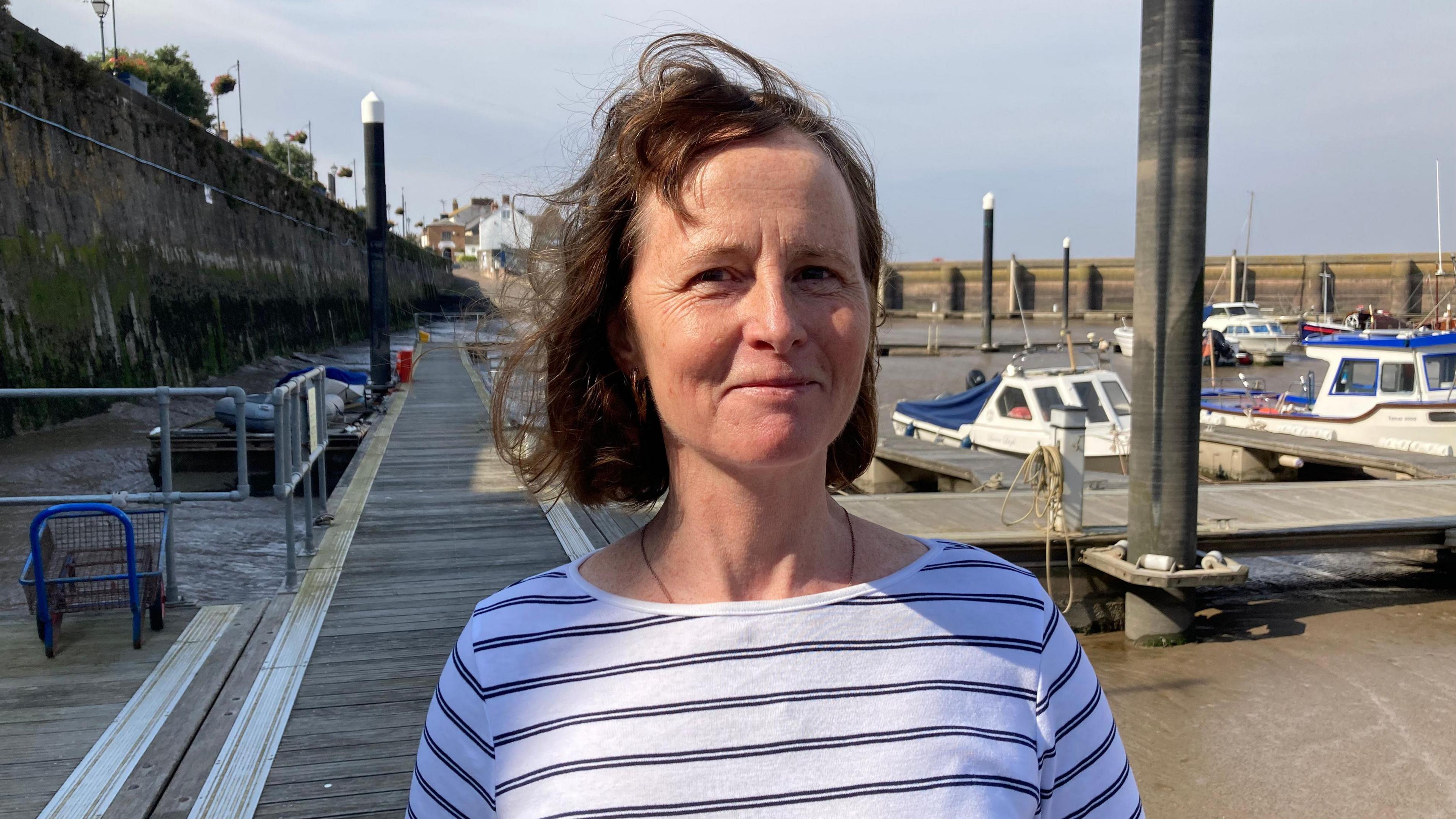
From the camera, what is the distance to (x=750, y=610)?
1.23 metres

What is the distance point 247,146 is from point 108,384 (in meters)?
29.5

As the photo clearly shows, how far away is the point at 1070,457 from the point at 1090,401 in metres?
6.39

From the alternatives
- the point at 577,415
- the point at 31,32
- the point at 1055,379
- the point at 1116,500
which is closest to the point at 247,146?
the point at 31,32

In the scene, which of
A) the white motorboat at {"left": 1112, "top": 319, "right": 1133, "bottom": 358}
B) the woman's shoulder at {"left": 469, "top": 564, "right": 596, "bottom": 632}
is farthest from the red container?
the white motorboat at {"left": 1112, "top": 319, "right": 1133, "bottom": 358}

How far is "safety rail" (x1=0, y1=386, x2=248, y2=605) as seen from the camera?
15.3 ft

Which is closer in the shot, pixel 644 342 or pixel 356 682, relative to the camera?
pixel 644 342

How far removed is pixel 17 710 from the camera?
3719mm

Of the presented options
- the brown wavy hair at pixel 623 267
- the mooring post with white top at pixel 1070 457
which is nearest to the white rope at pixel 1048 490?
the mooring post with white top at pixel 1070 457

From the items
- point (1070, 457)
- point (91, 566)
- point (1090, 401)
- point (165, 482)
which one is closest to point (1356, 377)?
point (1090, 401)

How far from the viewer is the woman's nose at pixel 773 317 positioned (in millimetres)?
1149

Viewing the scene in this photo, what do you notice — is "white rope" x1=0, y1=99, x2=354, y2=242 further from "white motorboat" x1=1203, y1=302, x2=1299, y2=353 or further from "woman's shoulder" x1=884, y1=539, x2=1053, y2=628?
"white motorboat" x1=1203, y1=302, x2=1299, y2=353

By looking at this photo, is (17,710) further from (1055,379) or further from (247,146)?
(247,146)

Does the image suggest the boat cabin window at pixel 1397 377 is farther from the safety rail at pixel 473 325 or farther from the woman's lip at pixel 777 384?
the woman's lip at pixel 777 384

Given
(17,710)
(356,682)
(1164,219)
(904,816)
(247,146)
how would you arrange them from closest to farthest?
(904,816)
(17,710)
(356,682)
(1164,219)
(247,146)
